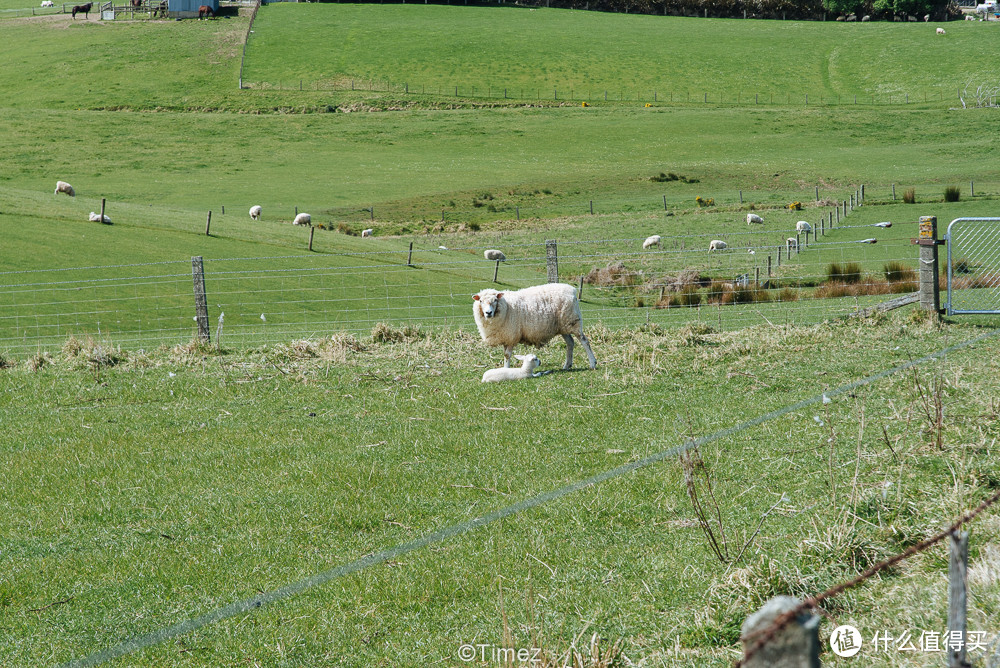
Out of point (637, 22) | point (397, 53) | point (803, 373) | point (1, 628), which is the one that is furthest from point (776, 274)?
point (637, 22)

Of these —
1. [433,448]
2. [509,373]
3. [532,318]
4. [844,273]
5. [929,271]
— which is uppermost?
[929,271]

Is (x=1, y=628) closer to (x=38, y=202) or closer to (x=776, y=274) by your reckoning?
(x=776, y=274)

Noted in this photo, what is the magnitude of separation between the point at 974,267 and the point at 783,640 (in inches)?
963

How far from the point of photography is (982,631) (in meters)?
4.56

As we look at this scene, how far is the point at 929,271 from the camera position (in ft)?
50.6

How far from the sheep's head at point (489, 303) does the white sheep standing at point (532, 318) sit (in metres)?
0.02

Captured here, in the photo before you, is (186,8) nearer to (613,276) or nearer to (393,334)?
(613,276)

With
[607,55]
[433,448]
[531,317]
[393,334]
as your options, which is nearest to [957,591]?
[433,448]

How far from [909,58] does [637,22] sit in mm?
29720

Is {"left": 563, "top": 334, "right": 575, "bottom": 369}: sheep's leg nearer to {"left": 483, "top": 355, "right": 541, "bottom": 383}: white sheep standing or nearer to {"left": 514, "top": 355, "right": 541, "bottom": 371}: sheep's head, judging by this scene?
{"left": 514, "top": 355, "right": 541, "bottom": 371}: sheep's head

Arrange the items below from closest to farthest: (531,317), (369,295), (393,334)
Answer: (531,317) < (393,334) < (369,295)

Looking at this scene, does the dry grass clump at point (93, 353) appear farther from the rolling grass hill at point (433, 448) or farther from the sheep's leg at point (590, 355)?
the sheep's leg at point (590, 355)

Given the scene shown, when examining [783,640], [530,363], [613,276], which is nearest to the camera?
[783,640]

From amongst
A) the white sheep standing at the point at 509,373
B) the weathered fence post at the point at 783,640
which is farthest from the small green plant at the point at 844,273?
the weathered fence post at the point at 783,640
